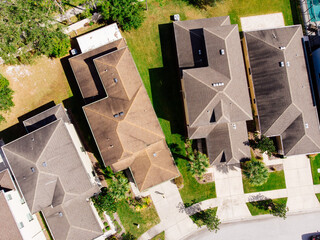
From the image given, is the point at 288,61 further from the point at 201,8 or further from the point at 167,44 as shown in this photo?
the point at 167,44

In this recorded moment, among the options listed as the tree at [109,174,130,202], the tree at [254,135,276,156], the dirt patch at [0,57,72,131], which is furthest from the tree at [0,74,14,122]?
the tree at [254,135,276,156]

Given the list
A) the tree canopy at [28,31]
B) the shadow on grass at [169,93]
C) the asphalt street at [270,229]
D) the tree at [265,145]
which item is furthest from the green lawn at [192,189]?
the tree canopy at [28,31]

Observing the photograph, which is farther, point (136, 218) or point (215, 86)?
point (136, 218)

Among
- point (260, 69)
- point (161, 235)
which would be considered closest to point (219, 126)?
point (260, 69)

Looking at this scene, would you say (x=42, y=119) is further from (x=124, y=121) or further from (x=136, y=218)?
(x=136, y=218)

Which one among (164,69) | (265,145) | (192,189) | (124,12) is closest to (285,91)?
(265,145)

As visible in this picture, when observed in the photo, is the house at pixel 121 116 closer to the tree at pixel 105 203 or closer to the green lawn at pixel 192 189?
the green lawn at pixel 192 189

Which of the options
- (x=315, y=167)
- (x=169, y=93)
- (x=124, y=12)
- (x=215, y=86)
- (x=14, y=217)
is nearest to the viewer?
(x=14, y=217)
